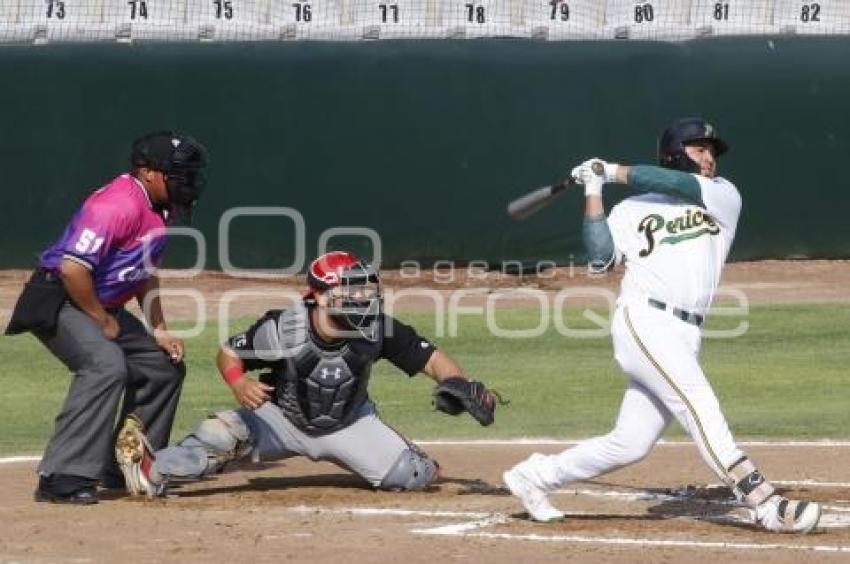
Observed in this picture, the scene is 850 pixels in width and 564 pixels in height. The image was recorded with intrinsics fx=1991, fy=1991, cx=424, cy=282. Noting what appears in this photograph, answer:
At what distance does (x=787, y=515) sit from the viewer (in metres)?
7.32

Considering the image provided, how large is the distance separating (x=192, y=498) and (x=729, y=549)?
8.41 feet

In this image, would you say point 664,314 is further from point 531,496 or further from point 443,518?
point 443,518

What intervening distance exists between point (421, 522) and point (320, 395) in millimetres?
1022

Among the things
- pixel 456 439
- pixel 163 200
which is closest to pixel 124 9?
pixel 456 439

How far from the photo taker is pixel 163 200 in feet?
28.2

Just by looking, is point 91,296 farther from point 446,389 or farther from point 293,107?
point 293,107

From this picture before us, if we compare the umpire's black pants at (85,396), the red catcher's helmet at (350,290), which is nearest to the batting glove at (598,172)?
the red catcher's helmet at (350,290)

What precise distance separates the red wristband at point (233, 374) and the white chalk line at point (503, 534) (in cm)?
62

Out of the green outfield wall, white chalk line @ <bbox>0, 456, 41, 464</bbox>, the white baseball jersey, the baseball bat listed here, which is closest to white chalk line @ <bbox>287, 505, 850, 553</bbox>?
the white baseball jersey

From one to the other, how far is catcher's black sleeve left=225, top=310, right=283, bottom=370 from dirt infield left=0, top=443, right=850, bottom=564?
23.2 inches

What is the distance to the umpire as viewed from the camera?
8.30 meters

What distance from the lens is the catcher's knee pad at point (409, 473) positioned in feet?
28.6

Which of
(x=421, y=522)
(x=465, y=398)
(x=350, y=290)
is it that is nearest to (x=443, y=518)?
(x=421, y=522)

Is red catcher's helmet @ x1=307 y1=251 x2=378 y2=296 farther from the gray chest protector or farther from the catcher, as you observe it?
the gray chest protector
